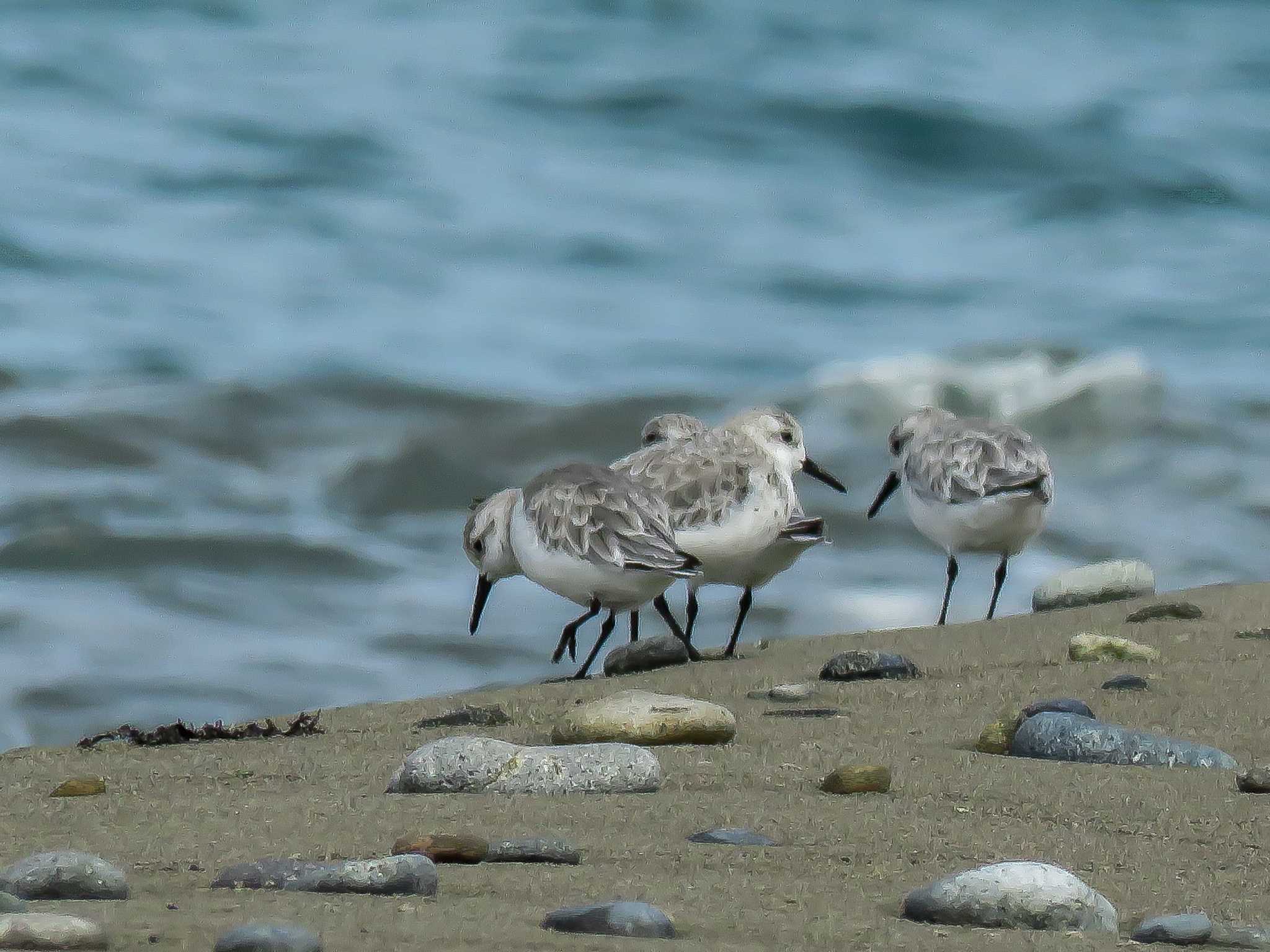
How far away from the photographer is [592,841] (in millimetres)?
3629

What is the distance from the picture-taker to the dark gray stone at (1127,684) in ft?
18.4

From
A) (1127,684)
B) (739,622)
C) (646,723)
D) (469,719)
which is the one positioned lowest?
(739,622)

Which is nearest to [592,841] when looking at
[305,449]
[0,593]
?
[0,593]

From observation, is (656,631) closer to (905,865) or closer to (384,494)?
(384,494)

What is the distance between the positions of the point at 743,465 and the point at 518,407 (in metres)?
6.47

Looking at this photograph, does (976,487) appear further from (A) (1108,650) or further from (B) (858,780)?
(B) (858,780)

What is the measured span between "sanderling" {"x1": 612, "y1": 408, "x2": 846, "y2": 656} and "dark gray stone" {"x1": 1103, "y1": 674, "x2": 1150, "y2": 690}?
166cm

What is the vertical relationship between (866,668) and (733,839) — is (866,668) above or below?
below

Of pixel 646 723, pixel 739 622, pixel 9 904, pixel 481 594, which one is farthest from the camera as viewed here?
pixel 481 594

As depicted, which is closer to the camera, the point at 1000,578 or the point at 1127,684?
the point at 1127,684

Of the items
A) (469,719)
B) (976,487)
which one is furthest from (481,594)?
(469,719)

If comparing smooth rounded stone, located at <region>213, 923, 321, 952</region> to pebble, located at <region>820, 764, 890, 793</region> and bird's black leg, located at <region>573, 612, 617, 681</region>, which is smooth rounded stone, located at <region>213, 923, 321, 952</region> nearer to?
pebble, located at <region>820, 764, 890, 793</region>

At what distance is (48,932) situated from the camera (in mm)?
2633

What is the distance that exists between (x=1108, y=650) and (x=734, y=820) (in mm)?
2635
